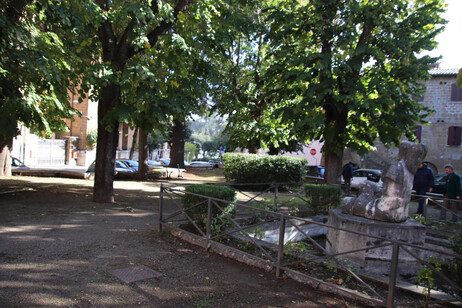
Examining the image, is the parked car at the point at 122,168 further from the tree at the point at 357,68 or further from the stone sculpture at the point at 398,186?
the stone sculpture at the point at 398,186

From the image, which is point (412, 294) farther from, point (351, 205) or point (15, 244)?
point (15, 244)

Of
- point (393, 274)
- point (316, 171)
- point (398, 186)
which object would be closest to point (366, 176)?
point (316, 171)

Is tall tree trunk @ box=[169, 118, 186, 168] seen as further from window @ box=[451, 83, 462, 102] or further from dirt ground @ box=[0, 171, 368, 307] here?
window @ box=[451, 83, 462, 102]

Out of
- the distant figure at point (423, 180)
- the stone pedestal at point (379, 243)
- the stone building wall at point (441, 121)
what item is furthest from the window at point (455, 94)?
the stone pedestal at point (379, 243)

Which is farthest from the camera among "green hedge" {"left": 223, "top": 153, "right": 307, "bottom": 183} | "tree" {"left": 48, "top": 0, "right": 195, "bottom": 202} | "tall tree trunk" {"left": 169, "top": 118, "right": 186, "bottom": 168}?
"tall tree trunk" {"left": 169, "top": 118, "right": 186, "bottom": 168}

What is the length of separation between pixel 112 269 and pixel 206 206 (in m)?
2.14

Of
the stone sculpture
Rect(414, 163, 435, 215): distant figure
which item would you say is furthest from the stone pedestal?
Rect(414, 163, 435, 215): distant figure

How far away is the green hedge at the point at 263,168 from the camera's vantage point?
16438 millimetres

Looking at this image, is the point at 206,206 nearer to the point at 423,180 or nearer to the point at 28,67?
the point at 28,67

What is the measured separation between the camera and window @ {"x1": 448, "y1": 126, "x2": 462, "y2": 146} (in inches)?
1206

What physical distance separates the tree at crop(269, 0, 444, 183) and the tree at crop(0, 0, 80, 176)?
6.53 meters

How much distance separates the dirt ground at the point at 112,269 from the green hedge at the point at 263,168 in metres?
9.00

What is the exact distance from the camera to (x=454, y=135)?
30.8 meters

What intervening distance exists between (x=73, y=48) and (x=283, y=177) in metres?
11.1
